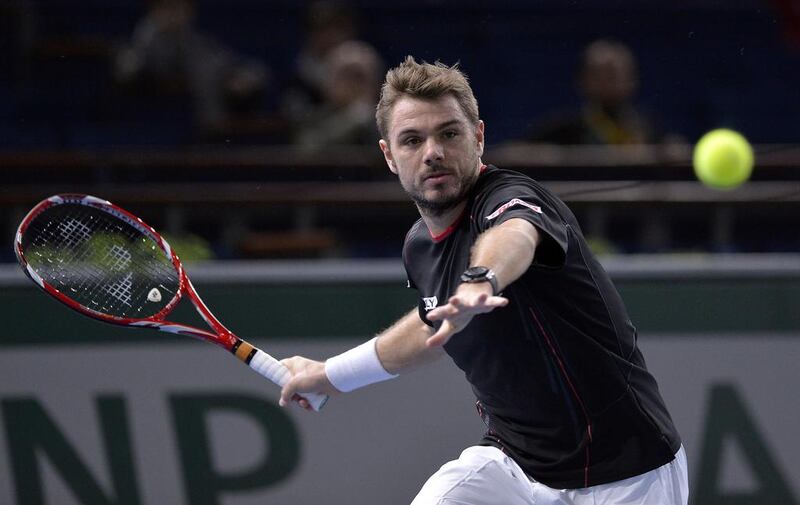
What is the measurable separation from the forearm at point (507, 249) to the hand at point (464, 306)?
9 centimetres

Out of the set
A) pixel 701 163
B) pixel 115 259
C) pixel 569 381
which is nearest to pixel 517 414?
pixel 569 381

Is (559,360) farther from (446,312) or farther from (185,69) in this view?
(185,69)

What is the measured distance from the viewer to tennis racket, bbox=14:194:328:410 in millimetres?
4242

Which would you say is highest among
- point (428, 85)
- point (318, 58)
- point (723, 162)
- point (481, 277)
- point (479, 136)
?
point (318, 58)

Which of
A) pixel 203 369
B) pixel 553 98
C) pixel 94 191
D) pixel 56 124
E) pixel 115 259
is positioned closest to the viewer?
pixel 115 259

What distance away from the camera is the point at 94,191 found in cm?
622

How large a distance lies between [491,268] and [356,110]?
4023 millimetres

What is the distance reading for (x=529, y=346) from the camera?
346 cm

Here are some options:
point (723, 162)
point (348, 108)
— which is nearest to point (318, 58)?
point (348, 108)

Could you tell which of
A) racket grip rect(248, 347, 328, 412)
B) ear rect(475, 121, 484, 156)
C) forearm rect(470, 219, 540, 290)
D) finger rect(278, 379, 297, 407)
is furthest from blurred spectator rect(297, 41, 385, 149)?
forearm rect(470, 219, 540, 290)

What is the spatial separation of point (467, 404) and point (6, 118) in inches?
163

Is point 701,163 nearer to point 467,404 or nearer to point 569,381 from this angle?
point 467,404

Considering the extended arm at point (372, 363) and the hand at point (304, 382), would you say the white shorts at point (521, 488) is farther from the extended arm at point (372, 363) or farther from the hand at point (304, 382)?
the hand at point (304, 382)

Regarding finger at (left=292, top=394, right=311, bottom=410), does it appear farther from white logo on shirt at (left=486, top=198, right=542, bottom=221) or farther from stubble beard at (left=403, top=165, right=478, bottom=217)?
white logo on shirt at (left=486, top=198, right=542, bottom=221)
